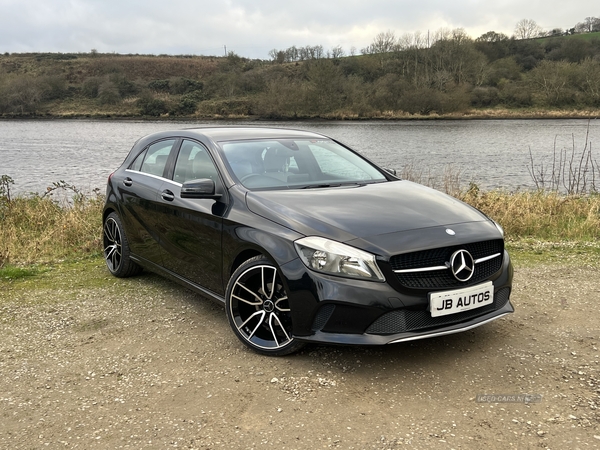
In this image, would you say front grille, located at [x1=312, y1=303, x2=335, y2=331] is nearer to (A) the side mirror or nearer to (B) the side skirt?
(B) the side skirt

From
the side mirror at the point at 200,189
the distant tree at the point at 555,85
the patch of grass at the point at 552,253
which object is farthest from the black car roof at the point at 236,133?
the distant tree at the point at 555,85

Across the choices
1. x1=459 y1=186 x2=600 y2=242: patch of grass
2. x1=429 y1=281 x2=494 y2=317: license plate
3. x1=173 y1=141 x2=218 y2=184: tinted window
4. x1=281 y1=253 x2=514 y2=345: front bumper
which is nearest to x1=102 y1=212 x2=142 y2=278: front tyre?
x1=173 y1=141 x2=218 y2=184: tinted window

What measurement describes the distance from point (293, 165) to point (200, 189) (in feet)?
3.09

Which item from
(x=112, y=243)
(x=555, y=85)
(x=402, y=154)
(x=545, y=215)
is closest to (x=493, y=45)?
(x=555, y=85)

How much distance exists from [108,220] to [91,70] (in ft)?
350

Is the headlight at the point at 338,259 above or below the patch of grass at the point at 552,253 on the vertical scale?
above

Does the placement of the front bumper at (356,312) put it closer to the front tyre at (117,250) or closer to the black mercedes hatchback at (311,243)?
the black mercedes hatchback at (311,243)

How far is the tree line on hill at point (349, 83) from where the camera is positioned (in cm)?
6769

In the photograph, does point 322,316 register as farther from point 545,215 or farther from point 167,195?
point 545,215

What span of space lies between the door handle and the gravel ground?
3.28 feet

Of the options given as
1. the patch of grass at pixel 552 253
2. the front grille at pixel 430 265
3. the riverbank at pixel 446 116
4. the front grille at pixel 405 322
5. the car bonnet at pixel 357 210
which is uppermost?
the riverbank at pixel 446 116

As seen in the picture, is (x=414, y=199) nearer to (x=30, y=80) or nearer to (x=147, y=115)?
(x=147, y=115)

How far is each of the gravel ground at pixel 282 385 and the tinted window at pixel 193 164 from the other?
1.21 m

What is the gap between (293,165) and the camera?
15.8 feet
